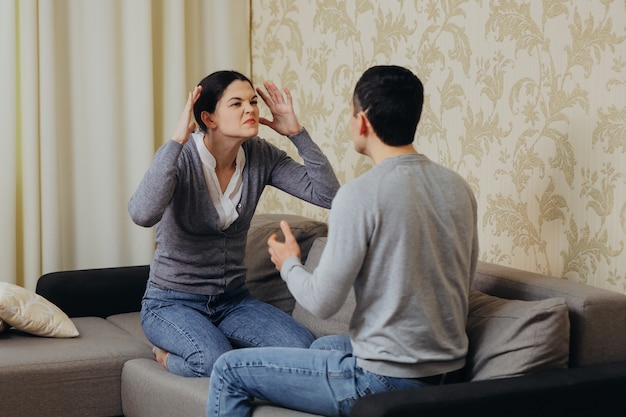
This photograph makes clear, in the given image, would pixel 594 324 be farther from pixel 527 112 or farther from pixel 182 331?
pixel 182 331

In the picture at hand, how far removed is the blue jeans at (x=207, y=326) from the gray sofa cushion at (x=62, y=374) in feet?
0.55

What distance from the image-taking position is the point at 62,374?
269cm

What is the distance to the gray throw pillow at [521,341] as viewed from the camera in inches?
79.9

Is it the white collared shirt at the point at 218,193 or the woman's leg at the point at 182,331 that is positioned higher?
the white collared shirt at the point at 218,193

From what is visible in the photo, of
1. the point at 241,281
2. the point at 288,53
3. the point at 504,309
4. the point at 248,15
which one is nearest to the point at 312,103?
the point at 288,53

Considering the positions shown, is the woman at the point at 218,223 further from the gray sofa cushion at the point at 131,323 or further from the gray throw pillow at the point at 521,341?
the gray throw pillow at the point at 521,341

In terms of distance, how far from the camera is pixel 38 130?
364 centimetres

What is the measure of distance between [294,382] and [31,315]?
3.78 feet

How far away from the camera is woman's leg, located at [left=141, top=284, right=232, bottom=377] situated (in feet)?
8.38

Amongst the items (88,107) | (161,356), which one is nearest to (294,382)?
(161,356)

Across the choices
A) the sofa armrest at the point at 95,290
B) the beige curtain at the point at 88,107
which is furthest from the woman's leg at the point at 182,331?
the beige curtain at the point at 88,107

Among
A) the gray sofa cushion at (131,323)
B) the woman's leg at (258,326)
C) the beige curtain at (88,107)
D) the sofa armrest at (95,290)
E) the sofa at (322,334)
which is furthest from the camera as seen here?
the beige curtain at (88,107)

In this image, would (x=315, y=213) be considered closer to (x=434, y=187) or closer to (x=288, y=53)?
(x=288, y=53)

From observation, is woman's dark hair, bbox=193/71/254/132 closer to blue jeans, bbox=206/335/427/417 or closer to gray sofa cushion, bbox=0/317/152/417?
gray sofa cushion, bbox=0/317/152/417
